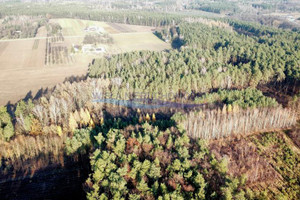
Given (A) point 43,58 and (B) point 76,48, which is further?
(B) point 76,48

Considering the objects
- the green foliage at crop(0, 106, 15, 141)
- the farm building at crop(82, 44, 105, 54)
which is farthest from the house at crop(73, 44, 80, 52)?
the green foliage at crop(0, 106, 15, 141)

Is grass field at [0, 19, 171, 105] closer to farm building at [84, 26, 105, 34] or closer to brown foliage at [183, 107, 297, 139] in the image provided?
farm building at [84, 26, 105, 34]

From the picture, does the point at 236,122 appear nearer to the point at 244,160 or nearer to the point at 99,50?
the point at 244,160

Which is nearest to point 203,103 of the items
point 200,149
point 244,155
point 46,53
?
point 244,155

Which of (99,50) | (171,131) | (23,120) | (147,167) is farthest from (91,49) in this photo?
(147,167)

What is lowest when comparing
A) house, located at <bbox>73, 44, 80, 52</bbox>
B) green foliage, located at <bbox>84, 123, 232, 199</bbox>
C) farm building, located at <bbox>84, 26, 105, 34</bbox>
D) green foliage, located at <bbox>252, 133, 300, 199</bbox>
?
green foliage, located at <bbox>252, 133, 300, 199</bbox>

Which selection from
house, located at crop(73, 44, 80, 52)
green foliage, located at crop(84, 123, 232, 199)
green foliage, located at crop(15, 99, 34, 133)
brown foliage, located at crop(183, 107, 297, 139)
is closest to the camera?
green foliage, located at crop(84, 123, 232, 199)

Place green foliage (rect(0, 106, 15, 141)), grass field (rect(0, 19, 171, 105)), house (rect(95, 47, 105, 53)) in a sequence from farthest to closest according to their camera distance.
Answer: house (rect(95, 47, 105, 53)) < grass field (rect(0, 19, 171, 105)) < green foliage (rect(0, 106, 15, 141))
